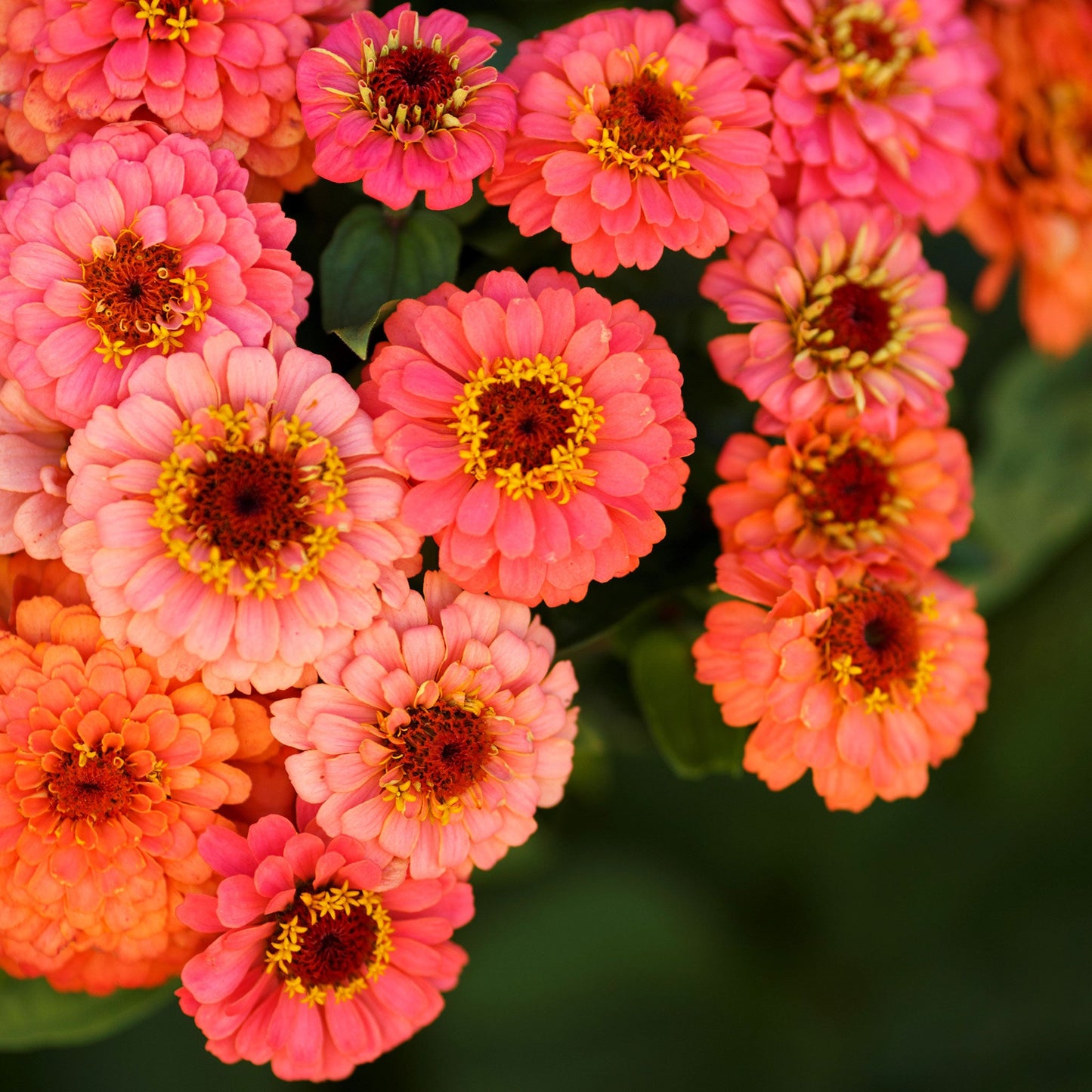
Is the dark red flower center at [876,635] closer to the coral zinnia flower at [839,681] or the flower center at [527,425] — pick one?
the coral zinnia flower at [839,681]

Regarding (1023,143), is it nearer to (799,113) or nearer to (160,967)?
(799,113)

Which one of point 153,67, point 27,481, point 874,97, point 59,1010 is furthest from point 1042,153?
point 59,1010

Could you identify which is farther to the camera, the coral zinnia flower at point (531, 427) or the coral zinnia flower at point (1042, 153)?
the coral zinnia flower at point (1042, 153)

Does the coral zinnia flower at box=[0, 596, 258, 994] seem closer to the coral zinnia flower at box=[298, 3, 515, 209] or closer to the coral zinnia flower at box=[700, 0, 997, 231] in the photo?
the coral zinnia flower at box=[298, 3, 515, 209]

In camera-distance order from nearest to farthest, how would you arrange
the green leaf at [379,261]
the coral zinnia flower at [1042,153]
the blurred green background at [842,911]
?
the green leaf at [379,261], the coral zinnia flower at [1042,153], the blurred green background at [842,911]

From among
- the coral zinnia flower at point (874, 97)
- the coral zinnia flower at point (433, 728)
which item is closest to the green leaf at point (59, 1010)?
the coral zinnia flower at point (433, 728)

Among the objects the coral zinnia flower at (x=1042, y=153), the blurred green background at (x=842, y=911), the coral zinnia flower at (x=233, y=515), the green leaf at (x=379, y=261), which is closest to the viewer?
the coral zinnia flower at (x=233, y=515)

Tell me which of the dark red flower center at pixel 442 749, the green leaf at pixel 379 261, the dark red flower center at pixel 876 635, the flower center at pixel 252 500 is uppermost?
the green leaf at pixel 379 261
